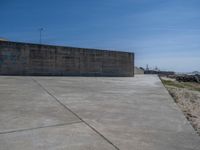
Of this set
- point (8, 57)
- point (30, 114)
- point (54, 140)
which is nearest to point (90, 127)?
point (54, 140)

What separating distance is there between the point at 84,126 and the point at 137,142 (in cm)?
74

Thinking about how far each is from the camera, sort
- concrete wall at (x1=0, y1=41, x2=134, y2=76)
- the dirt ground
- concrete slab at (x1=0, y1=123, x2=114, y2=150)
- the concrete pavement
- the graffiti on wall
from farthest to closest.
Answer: concrete wall at (x1=0, y1=41, x2=134, y2=76) < the graffiti on wall < the dirt ground < the concrete pavement < concrete slab at (x1=0, y1=123, x2=114, y2=150)

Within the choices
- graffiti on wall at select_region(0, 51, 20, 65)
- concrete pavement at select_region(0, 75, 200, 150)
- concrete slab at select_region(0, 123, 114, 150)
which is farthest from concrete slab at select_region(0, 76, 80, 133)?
graffiti on wall at select_region(0, 51, 20, 65)

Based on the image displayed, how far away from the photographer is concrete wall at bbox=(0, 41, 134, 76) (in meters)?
11.1

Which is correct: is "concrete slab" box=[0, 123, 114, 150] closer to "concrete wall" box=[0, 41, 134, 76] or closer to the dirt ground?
the dirt ground

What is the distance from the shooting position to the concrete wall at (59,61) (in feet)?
36.5

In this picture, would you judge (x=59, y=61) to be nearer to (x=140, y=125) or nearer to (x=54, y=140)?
(x=140, y=125)

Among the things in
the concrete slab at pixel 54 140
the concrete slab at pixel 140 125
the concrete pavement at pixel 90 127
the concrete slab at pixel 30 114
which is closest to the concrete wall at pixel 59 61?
the concrete slab at pixel 30 114

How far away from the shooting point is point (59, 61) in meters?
12.7

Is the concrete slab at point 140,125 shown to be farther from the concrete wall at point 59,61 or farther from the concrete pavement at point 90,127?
the concrete wall at point 59,61

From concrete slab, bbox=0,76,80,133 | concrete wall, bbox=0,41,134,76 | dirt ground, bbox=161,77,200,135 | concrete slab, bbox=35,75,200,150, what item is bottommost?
dirt ground, bbox=161,77,200,135

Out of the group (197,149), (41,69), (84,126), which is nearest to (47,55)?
(41,69)

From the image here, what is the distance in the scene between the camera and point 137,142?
2.26 meters

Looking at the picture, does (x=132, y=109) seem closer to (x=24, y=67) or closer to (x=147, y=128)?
(x=147, y=128)
